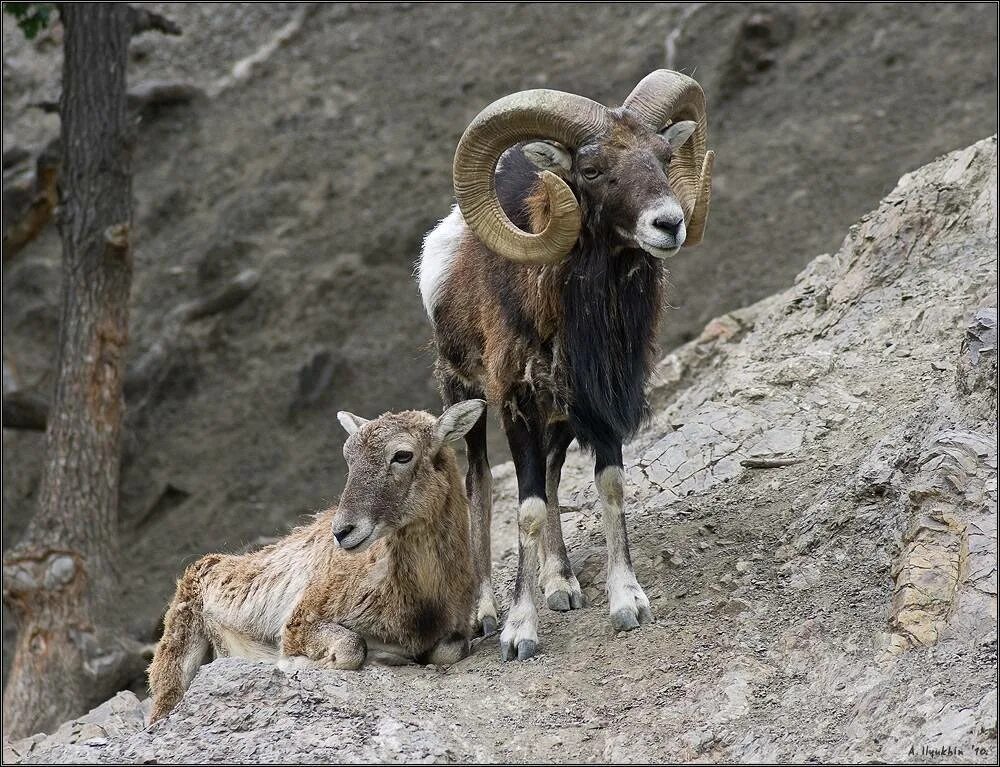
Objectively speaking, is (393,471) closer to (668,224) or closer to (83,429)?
(668,224)

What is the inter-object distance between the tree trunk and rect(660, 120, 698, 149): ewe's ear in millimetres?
8645

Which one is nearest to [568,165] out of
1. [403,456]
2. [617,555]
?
[403,456]

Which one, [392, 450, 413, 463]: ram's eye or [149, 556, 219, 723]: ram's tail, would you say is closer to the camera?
[392, 450, 413, 463]: ram's eye

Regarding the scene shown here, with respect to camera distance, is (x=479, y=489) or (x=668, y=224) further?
(x=479, y=489)

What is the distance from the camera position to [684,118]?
9398 millimetres

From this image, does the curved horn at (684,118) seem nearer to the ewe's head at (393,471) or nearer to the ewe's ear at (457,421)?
the ewe's ear at (457,421)

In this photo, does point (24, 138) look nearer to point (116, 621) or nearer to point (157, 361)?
point (157, 361)

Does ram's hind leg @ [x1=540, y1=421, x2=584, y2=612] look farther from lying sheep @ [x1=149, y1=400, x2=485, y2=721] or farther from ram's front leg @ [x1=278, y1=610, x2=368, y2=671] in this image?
ram's front leg @ [x1=278, y1=610, x2=368, y2=671]

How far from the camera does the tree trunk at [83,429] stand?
14.5 m

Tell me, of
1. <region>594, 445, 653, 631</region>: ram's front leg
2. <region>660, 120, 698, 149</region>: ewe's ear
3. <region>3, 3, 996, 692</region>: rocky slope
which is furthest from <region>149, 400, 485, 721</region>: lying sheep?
<region>3, 3, 996, 692</region>: rocky slope

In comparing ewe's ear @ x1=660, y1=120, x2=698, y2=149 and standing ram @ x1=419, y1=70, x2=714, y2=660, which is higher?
ewe's ear @ x1=660, y1=120, x2=698, y2=149

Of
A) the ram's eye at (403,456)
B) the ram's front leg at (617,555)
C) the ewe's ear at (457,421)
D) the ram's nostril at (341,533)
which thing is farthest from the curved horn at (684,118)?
the ram's nostril at (341,533)

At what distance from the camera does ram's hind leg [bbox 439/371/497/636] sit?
953 cm

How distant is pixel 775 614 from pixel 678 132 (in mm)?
3249
